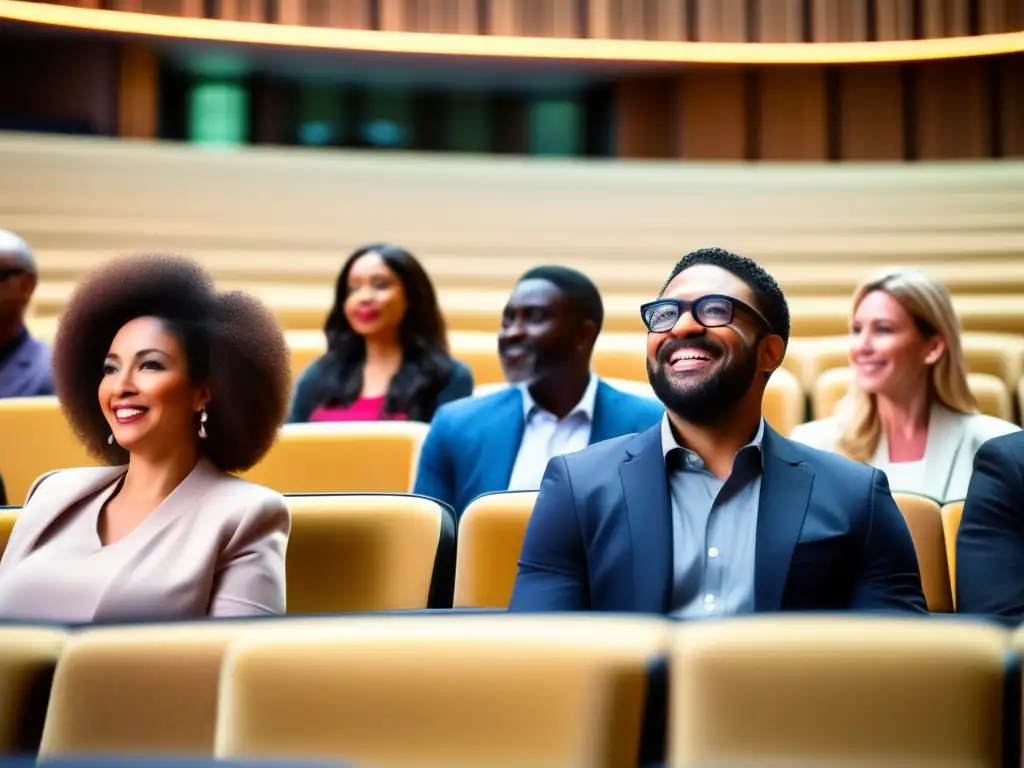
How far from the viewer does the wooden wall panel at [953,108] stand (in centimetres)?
365

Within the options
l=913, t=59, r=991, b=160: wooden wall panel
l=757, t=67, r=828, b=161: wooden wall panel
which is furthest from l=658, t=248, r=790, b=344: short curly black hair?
l=913, t=59, r=991, b=160: wooden wall panel

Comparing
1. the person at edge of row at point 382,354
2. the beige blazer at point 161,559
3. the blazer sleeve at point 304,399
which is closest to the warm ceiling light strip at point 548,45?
the person at edge of row at point 382,354

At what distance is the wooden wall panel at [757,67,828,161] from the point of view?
12.0ft

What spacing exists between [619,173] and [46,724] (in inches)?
107

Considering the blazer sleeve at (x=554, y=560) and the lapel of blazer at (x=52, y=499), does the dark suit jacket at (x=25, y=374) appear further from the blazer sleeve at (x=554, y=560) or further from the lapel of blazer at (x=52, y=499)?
the blazer sleeve at (x=554, y=560)

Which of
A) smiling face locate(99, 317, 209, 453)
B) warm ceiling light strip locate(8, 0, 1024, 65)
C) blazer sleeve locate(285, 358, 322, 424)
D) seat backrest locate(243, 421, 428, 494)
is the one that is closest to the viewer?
smiling face locate(99, 317, 209, 453)

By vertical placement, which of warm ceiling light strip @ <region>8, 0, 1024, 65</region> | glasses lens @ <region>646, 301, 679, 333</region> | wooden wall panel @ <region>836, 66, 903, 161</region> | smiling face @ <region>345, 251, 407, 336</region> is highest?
warm ceiling light strip @ <region>8, 0, 1024, 65</region>

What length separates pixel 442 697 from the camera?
1.42 ft

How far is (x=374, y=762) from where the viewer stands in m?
0.42

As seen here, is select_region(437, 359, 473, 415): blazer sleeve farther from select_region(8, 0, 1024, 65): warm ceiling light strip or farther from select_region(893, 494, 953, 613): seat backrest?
select_region(8, 0, 1024, 65): warm ceiling light strip

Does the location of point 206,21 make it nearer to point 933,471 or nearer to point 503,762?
point 933,471

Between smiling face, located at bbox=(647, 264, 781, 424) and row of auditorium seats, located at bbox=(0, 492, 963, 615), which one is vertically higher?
smiling face, located at bbox=(647, 264, 781, 424)

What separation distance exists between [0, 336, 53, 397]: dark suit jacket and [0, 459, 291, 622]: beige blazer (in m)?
0.67

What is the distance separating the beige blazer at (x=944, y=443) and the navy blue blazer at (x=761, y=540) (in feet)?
1.46
